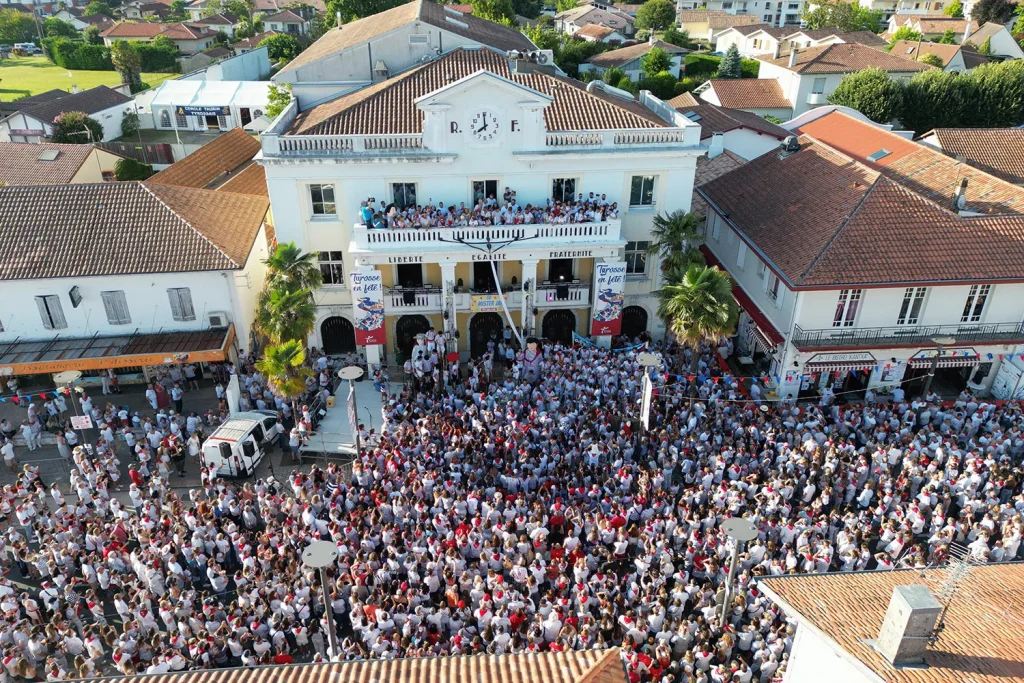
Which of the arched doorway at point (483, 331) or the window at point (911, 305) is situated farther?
the arched doorway at point (483, 331)

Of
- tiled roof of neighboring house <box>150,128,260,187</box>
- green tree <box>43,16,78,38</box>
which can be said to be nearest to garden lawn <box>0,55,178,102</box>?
green tree <box>43,16,78,38</box>

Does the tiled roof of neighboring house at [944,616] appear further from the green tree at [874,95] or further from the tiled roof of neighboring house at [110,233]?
the green tree at [874,95]

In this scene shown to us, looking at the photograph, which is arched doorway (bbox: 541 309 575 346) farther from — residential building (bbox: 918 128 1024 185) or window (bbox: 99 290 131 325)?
residential building (bbox: 918 128 1024 185)

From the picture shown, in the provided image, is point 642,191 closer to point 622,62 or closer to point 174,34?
point 622,62

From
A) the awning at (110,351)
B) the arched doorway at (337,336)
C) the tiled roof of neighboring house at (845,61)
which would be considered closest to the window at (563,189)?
the arched doorway at (337,336)

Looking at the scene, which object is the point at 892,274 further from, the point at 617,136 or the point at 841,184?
the point at 617,136

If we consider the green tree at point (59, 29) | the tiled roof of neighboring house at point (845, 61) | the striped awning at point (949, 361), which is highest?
the tiled roof of neighboring house at point (845, 61)

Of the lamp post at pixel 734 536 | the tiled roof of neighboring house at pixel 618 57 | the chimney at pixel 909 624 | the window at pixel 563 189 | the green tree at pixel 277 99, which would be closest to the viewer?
the chimney at pixel 909 624

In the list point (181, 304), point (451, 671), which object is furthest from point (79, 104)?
point (451, 671)
